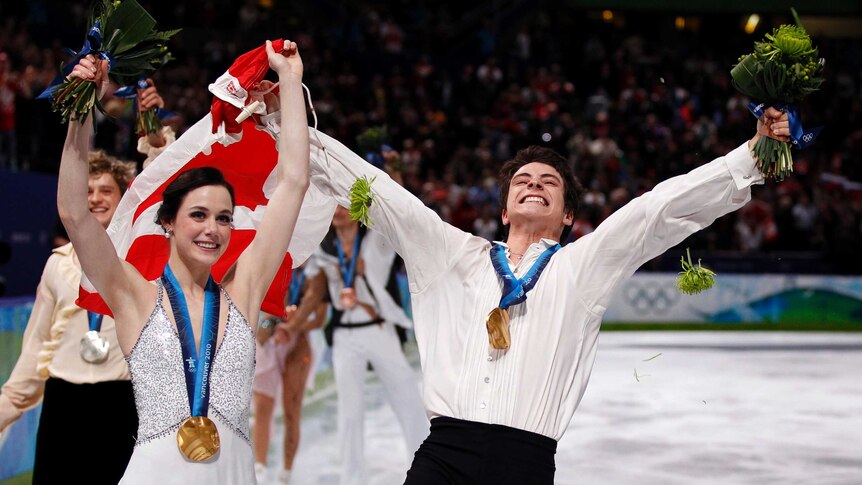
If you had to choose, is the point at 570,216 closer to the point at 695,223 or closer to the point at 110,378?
the point at 695,223

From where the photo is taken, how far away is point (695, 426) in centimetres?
923

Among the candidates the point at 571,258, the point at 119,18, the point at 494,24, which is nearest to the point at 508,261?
the point at 571,258

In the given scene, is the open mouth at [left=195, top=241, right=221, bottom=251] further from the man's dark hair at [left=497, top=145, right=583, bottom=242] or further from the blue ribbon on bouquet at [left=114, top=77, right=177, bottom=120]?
the man's dark hair at [left=497, top=145, right=583, bottom=242]

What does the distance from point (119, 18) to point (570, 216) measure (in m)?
1.70

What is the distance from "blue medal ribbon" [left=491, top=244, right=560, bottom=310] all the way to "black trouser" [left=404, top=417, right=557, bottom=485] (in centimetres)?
41

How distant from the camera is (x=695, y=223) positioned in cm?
367

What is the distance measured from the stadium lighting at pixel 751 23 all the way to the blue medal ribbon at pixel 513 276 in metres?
26.5

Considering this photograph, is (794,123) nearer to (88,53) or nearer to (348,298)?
(88,53)

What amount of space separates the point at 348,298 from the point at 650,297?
11609 millimetres

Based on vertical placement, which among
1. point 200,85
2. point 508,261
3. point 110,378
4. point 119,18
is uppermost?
point 200,85

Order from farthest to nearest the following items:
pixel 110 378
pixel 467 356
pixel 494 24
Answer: pixel 494 24 < pixel 110 378 < pixel 467 356

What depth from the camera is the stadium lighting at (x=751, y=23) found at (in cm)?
2881

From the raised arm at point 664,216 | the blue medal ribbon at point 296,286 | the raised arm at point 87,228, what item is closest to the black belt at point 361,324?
the blue medal ribbon at point 296,286

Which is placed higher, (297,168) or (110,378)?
(297,168)
